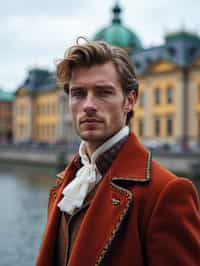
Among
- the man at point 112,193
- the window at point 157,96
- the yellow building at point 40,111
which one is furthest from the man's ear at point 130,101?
the yellow building at point 40,111

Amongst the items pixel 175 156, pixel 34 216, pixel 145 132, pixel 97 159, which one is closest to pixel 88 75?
pixel 97 159

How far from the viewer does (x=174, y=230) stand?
6.43 feet

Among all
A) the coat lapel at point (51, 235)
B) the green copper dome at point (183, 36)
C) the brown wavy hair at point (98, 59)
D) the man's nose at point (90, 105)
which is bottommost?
the coat lapel at point (51, 235)

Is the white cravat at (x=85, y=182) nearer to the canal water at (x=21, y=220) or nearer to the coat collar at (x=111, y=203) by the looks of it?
the coat collar at (x=111, y=203)

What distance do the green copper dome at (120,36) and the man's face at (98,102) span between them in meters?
54.5

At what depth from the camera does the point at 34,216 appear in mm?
17328

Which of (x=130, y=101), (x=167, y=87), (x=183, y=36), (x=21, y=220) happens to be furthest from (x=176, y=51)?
(x=130, y=101)

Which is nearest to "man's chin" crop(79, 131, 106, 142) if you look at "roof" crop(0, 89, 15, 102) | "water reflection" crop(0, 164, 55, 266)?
"water reflection" crop(0, 164, 55, 266)

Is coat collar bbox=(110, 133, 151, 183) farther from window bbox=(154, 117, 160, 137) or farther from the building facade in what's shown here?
the building facade

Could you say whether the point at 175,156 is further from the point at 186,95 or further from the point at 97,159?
the point at 97,159

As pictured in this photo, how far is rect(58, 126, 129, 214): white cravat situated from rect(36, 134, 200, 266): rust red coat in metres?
0.11

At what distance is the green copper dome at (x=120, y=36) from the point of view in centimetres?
5659

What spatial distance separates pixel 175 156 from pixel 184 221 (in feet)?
101

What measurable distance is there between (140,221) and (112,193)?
18 cm
